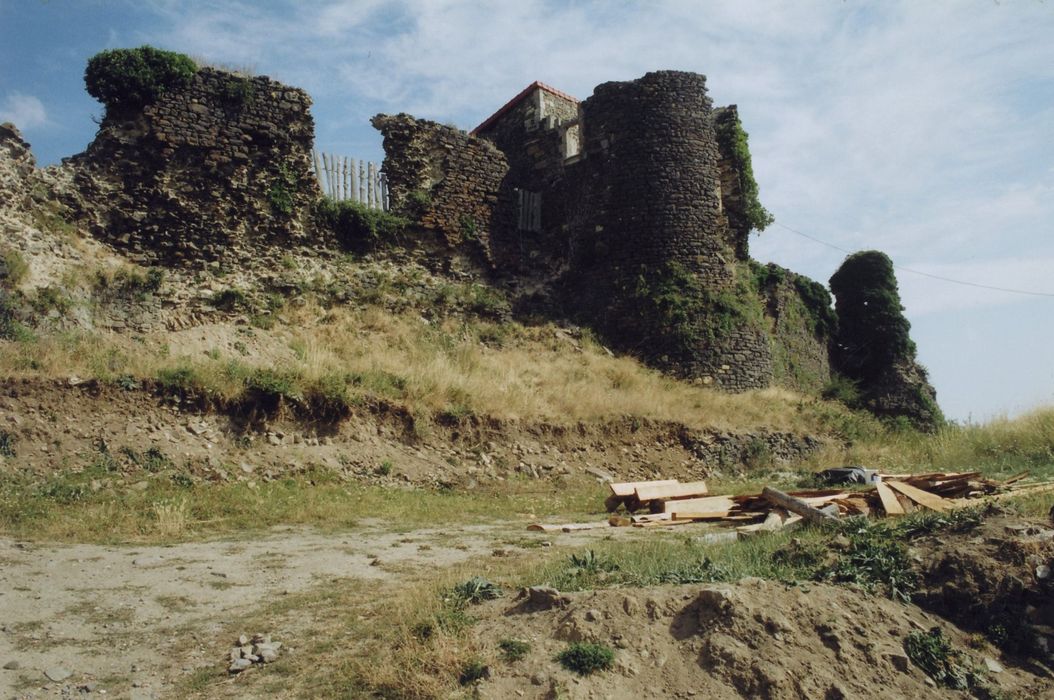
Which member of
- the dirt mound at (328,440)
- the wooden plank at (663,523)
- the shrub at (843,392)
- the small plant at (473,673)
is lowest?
the small plant at (473,673)

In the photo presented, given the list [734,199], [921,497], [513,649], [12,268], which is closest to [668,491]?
[921,497]

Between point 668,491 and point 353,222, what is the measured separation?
8846 mm

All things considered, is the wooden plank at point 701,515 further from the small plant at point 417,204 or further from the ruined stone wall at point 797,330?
the ruined stone wall at point 797,330

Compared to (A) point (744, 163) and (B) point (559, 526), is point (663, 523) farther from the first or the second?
(A) point (744, 163)

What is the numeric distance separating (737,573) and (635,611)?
1.10m

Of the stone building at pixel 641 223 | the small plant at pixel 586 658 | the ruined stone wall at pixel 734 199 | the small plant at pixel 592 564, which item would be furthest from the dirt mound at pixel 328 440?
the small plant at pixel 586 658

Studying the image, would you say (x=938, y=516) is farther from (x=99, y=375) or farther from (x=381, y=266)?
(x=381, y=266)

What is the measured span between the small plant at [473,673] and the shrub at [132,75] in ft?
42.5

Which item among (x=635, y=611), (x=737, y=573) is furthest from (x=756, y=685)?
(x=737, y=573)

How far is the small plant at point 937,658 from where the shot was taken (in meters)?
4.75

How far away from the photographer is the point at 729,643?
4.69 m

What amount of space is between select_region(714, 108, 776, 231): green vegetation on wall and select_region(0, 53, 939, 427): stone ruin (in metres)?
0.14

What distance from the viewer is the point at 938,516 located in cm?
659

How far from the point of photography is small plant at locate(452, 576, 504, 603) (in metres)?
5.68
